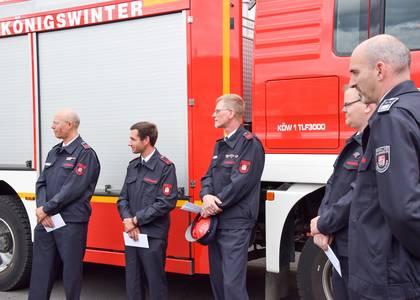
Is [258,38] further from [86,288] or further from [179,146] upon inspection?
[86,288]


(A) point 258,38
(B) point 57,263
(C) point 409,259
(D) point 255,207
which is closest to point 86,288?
(B) point 57,263

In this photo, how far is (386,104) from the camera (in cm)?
182

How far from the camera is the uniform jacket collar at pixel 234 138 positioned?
3.64 m

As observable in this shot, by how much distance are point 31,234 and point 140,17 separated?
2363 mm

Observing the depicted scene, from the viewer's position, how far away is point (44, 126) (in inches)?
193

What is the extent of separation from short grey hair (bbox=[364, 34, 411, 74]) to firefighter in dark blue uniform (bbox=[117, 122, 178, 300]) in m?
2.27

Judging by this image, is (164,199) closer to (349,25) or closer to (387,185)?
(349,25)

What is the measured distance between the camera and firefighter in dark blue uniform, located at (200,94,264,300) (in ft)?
11.5

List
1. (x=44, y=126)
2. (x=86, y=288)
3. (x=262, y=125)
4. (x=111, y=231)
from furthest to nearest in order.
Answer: (x=86, y=288)
(x=44, y=126)
(x=111, y=231)
(x=262, y=125)

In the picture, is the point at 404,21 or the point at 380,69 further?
the point at 404,21

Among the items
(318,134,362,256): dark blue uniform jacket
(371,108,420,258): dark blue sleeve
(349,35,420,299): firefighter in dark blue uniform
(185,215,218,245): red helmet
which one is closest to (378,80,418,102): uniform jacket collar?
(349,35,420,299): firefighter in dark blue uniform

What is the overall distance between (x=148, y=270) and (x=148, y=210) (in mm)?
457

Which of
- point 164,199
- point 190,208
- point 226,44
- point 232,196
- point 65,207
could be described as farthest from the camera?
point 65,207

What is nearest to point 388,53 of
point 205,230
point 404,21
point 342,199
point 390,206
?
point 390,206
